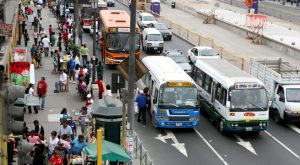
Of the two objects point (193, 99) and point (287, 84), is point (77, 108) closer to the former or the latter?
point (193, 99)

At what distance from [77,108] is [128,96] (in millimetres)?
10560

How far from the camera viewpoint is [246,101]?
22.4 m

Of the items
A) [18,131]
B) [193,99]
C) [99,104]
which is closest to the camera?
[18,131]

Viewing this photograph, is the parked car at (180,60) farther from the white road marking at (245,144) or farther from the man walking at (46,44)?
the white road marking at (245,144)

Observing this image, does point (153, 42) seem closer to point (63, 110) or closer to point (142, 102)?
point (142, 102)

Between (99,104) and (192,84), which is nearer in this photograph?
(99,104)

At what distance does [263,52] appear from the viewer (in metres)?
44.8

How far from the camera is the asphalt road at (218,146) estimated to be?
66.9 feet

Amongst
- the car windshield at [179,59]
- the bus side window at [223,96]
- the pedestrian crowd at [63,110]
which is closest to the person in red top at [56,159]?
the pedestrian crowd at [63,110]

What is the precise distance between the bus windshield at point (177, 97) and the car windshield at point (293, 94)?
4.34m

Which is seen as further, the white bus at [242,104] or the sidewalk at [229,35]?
the sidewalk at [229,35]

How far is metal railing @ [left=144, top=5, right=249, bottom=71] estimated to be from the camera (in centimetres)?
3836

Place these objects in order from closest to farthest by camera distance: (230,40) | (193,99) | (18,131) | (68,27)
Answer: (18,131), (193,99), (68,27), (230,40)

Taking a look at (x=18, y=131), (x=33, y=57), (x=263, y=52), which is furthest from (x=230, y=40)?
(x=18, y=131)
